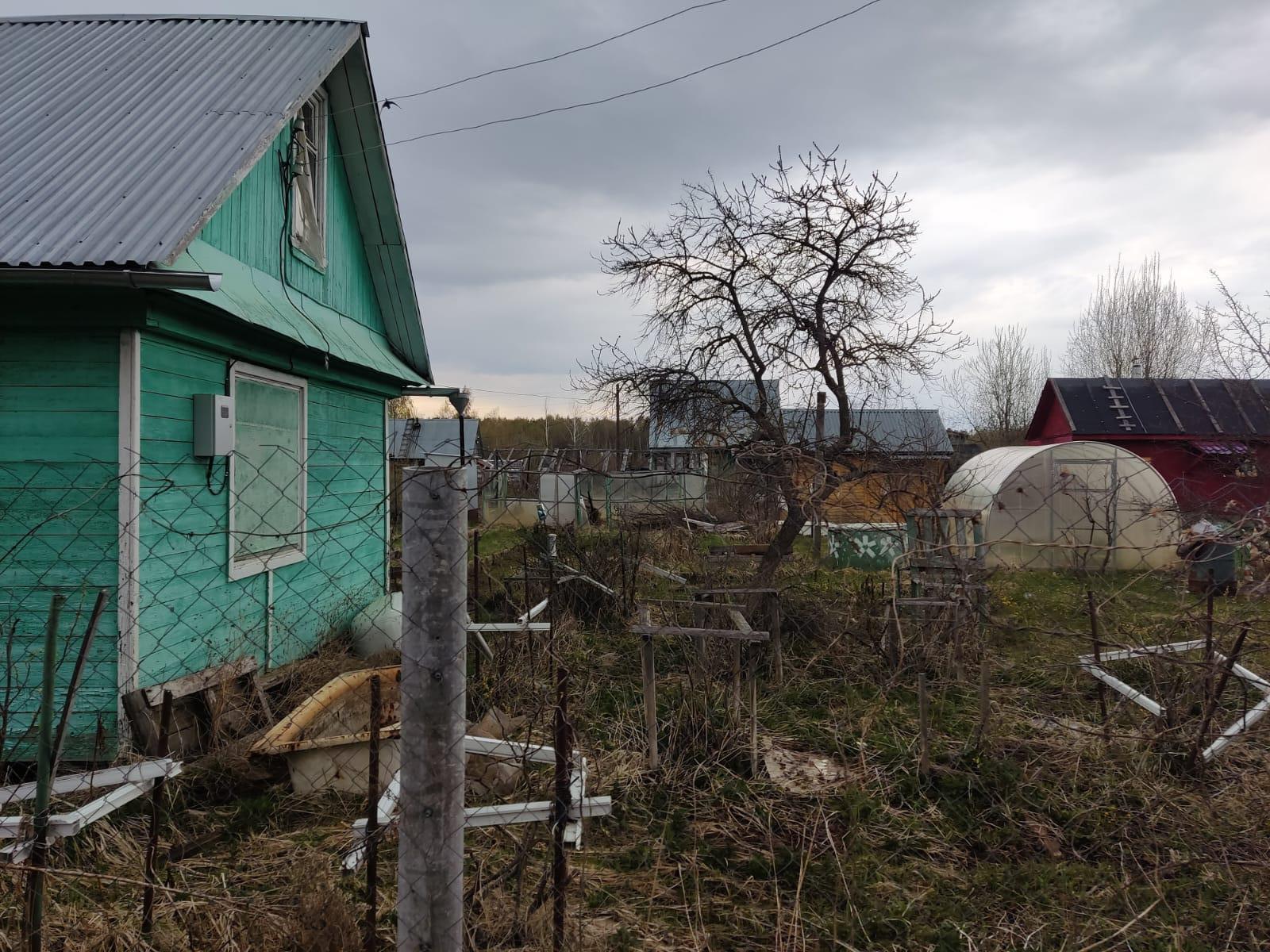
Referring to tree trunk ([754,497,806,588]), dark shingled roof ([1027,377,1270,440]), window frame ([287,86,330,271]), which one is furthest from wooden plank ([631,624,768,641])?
dark shingled roof ([1027,377,1270,440])

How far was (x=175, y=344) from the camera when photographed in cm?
495

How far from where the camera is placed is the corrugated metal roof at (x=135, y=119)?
455cm

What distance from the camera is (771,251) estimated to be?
9.41 metres

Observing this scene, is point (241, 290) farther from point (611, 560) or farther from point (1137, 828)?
point (1137, 828)

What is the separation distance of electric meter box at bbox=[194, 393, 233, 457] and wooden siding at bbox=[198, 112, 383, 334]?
3.73 feet

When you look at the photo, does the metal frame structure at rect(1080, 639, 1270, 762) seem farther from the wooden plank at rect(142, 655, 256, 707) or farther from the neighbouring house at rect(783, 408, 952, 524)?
the wooden plank at rect(142, 655, 256, 707)

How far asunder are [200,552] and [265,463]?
1.20 m

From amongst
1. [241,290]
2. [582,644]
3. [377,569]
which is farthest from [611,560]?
[241,290]

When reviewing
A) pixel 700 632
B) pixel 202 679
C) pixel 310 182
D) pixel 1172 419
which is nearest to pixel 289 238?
pixel 310 182

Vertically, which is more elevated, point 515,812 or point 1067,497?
point 1067,497

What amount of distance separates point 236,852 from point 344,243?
21.4 ft

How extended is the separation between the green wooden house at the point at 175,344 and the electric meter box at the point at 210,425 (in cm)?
1

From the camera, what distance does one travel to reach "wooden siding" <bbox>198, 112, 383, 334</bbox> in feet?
19.2

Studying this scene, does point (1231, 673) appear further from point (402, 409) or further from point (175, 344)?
point (402, 409)
